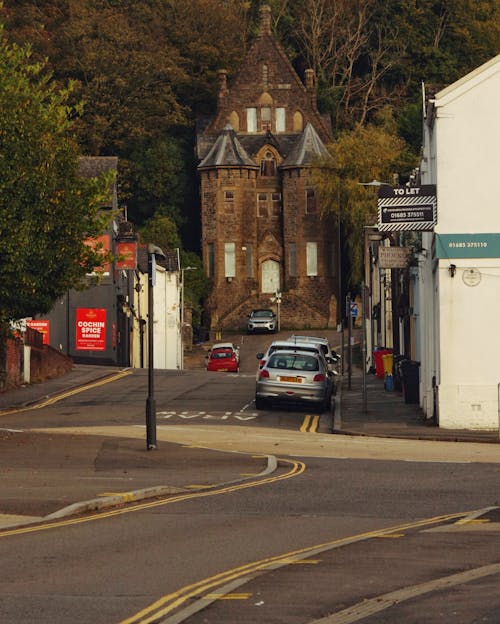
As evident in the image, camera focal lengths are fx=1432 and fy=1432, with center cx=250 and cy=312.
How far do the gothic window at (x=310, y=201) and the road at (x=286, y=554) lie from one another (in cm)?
8009

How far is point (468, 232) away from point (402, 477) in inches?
469

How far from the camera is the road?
36.4ft

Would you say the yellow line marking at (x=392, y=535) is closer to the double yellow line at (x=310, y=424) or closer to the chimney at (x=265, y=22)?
the double yellow line at (x=310, y=424)

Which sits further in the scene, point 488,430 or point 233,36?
point 233,36

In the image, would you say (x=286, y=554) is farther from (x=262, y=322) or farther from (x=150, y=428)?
(x=262, y=322)

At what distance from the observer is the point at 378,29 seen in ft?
366

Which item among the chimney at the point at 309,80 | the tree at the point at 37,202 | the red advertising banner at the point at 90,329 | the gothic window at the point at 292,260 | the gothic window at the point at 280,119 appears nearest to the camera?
the tree at the point at 37,202

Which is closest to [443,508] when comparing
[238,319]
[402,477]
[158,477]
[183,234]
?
[402,477]

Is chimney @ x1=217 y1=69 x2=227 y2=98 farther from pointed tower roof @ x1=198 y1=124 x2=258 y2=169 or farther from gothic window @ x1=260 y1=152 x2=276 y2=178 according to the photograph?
gothic window @ x1=260 y1=152 x2=276 y2=178

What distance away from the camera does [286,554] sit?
45.8 feet

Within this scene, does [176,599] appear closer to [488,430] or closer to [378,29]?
[488,430]

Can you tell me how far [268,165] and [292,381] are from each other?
228ft

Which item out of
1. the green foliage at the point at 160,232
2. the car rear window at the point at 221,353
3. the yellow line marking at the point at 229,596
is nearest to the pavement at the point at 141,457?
the yellow line marking at the point at 229,596

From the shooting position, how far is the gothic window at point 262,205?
4203 inches
